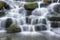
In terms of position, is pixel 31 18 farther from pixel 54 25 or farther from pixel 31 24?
pixel 54 25

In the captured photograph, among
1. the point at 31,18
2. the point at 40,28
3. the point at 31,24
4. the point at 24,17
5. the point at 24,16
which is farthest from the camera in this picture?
the point at 24,16

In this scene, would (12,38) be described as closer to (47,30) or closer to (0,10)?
(47,30)

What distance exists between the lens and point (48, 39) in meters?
8.80

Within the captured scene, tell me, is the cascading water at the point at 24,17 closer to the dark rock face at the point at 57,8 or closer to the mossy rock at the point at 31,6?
the mossy rock at the point at 31,6

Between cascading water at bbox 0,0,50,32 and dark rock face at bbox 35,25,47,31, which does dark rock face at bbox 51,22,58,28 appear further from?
dark rock face at bbox 35,25,47,31

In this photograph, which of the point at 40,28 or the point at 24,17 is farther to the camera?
the point at 24,17

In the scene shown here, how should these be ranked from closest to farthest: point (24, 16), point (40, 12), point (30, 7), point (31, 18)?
point (31, 18)
point (24, 16)
point (40, 12)
point (30, 7)

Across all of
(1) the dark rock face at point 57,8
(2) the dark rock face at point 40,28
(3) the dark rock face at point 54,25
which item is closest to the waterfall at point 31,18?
(2) the dark rock face at point 40,28

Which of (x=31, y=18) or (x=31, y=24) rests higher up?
(x=31, y=18)

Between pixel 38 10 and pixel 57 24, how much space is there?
2956 mm

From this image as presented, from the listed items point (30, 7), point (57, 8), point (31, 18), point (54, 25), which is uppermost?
point (30, 7)

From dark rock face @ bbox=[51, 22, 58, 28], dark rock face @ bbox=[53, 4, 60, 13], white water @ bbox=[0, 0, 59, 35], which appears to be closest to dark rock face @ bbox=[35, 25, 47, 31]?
white water @ bbox=[0, 0, 59, 35]

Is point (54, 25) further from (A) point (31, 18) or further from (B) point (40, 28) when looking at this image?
(A) point (31, 18)

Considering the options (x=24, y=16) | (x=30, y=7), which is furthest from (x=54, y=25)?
(x=30, y=7)
